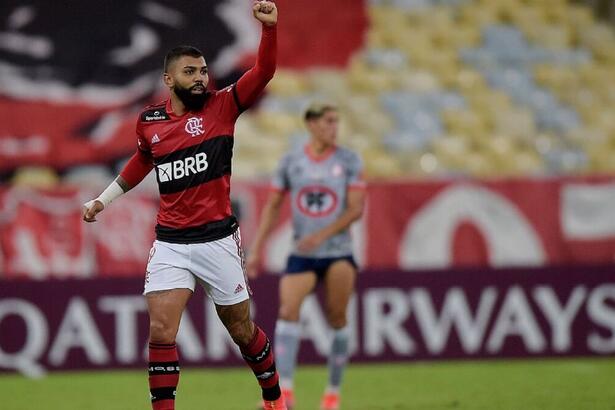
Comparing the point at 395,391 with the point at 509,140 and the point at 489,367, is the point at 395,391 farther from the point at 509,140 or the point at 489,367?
the point at 509,140

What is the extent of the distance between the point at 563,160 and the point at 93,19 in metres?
6.32

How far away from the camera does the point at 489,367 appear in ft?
40.3

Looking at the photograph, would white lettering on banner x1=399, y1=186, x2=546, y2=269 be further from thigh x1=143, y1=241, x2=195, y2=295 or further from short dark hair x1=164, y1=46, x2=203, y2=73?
short dark hair x1=164, y1=46, x2=203, y2=73

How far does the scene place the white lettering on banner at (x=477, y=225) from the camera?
13.3 metres

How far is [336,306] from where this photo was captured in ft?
31.2

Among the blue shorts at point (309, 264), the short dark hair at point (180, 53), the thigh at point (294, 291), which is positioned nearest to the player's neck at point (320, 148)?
the blue shorts at point (309, 264)

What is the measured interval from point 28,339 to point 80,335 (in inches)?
20.0

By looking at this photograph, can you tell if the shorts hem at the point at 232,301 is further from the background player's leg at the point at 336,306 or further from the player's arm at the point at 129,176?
the background player's leg at the point at 336,306

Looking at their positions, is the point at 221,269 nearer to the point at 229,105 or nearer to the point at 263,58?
the point at 229,105

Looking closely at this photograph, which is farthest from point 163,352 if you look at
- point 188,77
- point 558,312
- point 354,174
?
point 558,312

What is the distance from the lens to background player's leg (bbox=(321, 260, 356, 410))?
31.2ft

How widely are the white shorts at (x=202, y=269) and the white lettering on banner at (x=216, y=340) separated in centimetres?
530

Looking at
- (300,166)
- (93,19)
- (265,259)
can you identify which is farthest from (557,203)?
(93,19)

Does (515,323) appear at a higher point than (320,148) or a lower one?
lower
